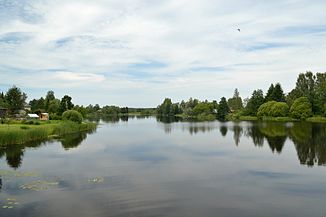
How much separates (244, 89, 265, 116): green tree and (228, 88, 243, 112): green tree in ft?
89.9

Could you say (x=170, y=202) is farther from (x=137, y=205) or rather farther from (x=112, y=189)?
(x=112, y=189)

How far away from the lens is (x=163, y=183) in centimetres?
1705

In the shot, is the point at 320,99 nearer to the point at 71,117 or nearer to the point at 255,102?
the point at 255,102

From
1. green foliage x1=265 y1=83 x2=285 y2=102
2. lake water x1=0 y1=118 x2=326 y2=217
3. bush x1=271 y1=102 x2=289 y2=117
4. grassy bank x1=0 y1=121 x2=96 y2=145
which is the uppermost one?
A: green foliage x1=265 y1=83 x2=285 y2=102

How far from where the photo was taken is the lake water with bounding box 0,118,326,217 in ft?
41.8

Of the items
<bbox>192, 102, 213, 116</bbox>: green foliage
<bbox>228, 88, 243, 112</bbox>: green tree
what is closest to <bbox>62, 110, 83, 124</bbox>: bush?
<bbox>192, 102, 213, 116</bbox>: green foliage

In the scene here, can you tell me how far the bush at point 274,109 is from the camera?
8844 cm

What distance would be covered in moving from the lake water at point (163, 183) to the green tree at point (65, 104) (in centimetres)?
4154

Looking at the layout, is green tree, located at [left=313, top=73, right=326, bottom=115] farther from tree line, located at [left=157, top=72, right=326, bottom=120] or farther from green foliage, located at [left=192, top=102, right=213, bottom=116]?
green foliage, located at [left=192, top=102, right=213, bottom=116]

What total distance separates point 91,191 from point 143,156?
1146cm

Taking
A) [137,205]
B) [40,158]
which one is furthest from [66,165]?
[137,205]

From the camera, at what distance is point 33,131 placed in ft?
120

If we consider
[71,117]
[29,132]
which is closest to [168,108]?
[71,117]

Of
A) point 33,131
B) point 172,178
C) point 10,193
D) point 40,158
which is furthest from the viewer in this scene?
point 33,131
